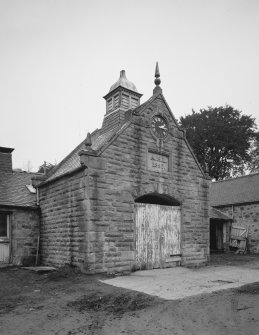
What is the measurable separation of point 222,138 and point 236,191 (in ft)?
49.7

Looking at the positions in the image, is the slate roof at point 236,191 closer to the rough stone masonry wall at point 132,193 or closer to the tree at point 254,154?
the rough stone masonry wall at point 132,193

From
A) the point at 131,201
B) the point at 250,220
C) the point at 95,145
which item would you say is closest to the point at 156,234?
the point at 131,201

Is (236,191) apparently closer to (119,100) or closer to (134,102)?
(134,102)

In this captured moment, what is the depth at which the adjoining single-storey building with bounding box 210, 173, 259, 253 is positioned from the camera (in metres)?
24.5

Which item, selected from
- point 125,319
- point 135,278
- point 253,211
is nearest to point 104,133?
point 135,278

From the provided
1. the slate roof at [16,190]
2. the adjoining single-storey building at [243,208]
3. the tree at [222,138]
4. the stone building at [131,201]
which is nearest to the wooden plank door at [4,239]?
the slate roof at [16,190]

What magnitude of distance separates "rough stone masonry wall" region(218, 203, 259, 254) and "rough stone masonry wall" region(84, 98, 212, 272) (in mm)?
10069

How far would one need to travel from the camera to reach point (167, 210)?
14.3 m

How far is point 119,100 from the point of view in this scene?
17328 mm

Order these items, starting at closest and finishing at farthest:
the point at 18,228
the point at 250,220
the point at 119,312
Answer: the point at 119,312, the point at 18,228, the point at 250,220

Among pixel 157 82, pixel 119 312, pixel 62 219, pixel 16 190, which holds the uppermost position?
pixel 157 82

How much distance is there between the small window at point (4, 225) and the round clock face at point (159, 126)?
7.63 metres

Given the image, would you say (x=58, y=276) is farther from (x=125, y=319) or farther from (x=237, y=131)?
(x=237, y=131)

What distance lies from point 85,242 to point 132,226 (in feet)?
6.94
